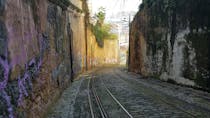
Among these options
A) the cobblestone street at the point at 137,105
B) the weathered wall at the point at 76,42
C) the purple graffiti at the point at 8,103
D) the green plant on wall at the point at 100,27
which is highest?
the green plant on wall at the point at 100,27

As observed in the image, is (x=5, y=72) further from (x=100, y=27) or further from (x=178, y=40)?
(x=100, y=27)

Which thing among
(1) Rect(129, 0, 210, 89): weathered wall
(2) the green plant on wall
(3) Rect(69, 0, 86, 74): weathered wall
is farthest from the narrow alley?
(2) the green plant on wall

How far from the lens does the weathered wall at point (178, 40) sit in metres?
17.2

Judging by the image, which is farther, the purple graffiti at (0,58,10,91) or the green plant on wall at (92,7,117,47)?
the green plant on wall at (92,7,117,47)

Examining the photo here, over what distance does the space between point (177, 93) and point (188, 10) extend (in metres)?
4.88

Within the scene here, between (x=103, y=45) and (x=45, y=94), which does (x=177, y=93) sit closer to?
(x=45, y=94)

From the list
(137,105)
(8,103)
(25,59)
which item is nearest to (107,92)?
(137,105)

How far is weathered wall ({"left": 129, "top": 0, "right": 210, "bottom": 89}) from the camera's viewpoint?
17219 millimetres

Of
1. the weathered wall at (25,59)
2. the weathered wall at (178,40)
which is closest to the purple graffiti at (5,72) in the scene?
the weathered wall at (25,59)

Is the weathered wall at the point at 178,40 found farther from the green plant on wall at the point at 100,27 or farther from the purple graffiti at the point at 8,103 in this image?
the green plant on wall at the point at 100,27

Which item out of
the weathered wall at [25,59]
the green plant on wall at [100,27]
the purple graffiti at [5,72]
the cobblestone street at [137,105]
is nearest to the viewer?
the purple graffiti at [5,72]

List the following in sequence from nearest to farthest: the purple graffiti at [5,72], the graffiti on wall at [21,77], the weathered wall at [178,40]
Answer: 1. the purple graffiti at [5,72]
2. the graffiti on wall at [21,77]
3. the weathered wall at [178,40]

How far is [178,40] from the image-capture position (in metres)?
20.5

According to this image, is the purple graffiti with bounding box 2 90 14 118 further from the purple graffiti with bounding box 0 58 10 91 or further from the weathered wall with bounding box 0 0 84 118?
the purple graffiti with bounding box 0 58 10 91
